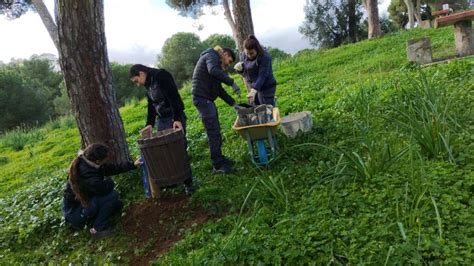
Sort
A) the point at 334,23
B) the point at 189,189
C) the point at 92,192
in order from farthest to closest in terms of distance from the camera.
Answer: the point at 334,23, the point at 189,189, the point at 92,192

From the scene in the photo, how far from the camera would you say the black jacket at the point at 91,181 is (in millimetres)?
4152

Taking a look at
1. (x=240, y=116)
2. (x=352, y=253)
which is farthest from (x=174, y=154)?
(x=352, y=253)

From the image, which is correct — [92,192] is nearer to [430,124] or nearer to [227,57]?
[227,57]

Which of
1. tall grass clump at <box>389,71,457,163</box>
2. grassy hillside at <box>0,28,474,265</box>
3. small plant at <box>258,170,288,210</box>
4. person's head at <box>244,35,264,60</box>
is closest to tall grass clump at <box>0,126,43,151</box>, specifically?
grassy hillside at <box>0,28,474,265</box>

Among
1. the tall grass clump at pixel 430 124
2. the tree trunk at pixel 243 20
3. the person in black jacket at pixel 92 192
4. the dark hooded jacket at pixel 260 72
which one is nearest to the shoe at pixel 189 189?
the person in black jacket at pixel 92 192

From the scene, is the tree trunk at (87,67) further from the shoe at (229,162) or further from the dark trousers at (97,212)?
the shoe at (229,162)

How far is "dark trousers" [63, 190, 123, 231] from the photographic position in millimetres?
4305

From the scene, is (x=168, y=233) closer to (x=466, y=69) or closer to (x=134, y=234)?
(x=134, y=234)

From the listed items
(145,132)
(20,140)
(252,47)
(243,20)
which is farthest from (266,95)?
(20,140)

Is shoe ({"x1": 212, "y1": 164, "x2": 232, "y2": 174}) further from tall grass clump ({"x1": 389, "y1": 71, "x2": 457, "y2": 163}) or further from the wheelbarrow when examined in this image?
tall grass clump ({"x1": 389, "y1": 71, "x2": 457, "y2": 163})

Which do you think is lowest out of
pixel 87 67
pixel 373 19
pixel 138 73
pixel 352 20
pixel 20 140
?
pixel 20 140

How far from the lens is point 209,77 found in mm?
4879

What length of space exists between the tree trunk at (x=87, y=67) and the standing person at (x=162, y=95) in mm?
643

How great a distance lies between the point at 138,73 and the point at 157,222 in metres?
1.75
